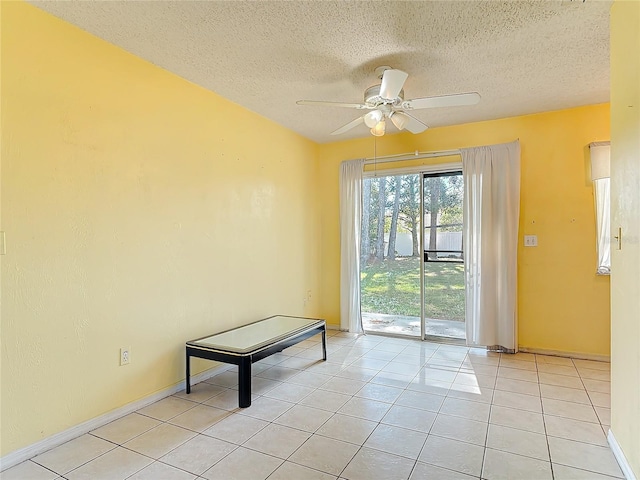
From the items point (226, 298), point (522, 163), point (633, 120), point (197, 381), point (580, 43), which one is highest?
point (580, 43)

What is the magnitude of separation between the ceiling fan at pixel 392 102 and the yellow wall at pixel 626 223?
749 mm

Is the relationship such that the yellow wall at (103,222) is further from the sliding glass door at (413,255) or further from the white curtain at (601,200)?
the white curtain at (601,200)

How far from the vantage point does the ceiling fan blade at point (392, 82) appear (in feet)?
7.36

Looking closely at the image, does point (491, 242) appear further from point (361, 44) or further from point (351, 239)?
point (361, 44)

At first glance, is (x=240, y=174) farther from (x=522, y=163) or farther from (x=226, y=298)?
(x=522, y=163)

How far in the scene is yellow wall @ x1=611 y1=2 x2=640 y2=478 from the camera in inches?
66.5

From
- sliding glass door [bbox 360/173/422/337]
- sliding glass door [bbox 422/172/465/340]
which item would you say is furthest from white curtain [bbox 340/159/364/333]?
sliding glass door [bbox 422/172/465/340]

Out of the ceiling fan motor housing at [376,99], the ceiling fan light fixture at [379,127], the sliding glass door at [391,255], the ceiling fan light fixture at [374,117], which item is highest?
the ceiling fan motor housing at [376,99]

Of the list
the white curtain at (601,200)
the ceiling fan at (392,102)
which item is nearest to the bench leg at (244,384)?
the ceiling fan at (392,102)

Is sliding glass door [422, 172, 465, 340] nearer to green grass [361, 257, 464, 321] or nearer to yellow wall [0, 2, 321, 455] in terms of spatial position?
green grass [361, 257, 464, 321]

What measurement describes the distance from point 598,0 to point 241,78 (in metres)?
2.39

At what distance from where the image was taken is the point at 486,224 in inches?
152

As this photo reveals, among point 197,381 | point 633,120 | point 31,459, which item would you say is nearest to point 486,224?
point 633,120

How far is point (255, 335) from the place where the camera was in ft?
10.1
